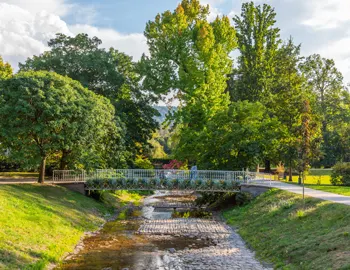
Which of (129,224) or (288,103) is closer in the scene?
(129,224)

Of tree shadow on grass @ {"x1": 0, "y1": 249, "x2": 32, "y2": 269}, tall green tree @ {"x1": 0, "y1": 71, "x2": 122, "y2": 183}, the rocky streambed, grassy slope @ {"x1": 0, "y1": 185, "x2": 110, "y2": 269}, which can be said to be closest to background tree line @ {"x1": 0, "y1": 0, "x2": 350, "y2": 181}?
tall green tree @ {"x1": 0, "y1": 71, "x2": 122, "y2": 183}

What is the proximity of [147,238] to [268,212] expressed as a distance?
296 inches

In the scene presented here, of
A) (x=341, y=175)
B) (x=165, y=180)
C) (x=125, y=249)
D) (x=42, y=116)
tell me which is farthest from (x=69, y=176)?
(x=341, y=175)

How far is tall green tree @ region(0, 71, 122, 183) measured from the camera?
25038 mm

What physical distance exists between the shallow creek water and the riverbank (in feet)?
2.62

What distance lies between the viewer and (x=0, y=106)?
2517cm

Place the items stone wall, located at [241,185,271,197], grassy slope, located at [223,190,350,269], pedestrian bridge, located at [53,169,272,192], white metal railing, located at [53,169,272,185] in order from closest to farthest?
grassy slope, located at [223,190,350,269] < stone wall, located at [241,185,271,197] < pedestrian bridge, located at [53,169,272,192] < white metal railing, located at [53,169,272,185]

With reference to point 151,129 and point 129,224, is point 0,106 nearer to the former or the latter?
point 129,224

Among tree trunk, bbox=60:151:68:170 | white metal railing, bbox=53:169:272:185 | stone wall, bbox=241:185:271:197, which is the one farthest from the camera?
tree trunk, bbox=60:151:68:170

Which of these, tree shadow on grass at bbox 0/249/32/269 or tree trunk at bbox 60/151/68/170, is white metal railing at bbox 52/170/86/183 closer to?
tree trunk at bbox 60/151/68/170

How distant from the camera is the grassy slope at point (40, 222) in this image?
14.6m

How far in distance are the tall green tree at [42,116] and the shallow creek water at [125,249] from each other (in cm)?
684

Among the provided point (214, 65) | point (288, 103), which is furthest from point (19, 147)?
point (288, 103)

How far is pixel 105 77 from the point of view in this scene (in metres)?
43.2
